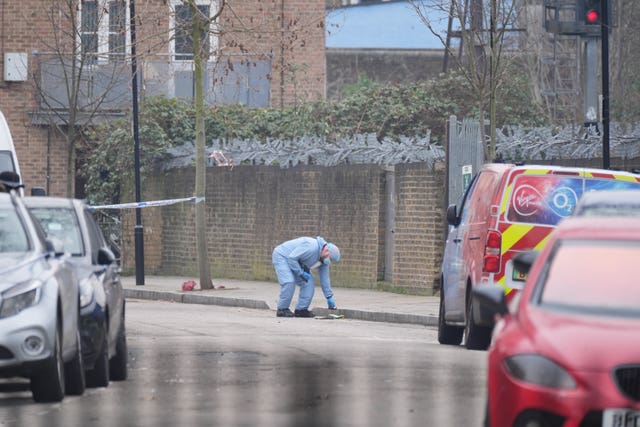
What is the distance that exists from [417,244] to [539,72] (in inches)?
858

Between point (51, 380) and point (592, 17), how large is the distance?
1181cm

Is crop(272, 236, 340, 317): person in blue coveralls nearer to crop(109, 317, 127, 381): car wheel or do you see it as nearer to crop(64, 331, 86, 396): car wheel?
crop(109, 317, 127, 381): car wheel

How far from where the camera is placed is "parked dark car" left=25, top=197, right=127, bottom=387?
39.4 ft

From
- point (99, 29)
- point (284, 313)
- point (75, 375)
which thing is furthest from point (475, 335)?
point (99, 29)

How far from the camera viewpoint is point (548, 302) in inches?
316

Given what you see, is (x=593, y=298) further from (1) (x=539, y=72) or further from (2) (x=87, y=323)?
(1) (x=539, y=72)

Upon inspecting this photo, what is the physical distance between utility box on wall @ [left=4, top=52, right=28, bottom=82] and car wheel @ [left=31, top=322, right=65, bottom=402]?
84.3 feet

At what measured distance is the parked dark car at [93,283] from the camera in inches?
473

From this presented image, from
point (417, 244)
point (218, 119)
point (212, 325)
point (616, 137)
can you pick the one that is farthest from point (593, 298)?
point (218, 119)

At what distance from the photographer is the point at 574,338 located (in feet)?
24.5

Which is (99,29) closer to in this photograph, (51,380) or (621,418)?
(51,380)

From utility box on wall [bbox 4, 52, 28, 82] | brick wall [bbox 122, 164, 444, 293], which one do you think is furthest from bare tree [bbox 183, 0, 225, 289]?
utility box on wall [bbox 4, 52, 28, 82]

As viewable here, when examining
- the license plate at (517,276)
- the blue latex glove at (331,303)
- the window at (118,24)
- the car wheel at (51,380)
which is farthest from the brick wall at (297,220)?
the car wheel at (51,380)

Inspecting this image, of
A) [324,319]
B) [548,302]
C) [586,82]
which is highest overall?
[586,82]
